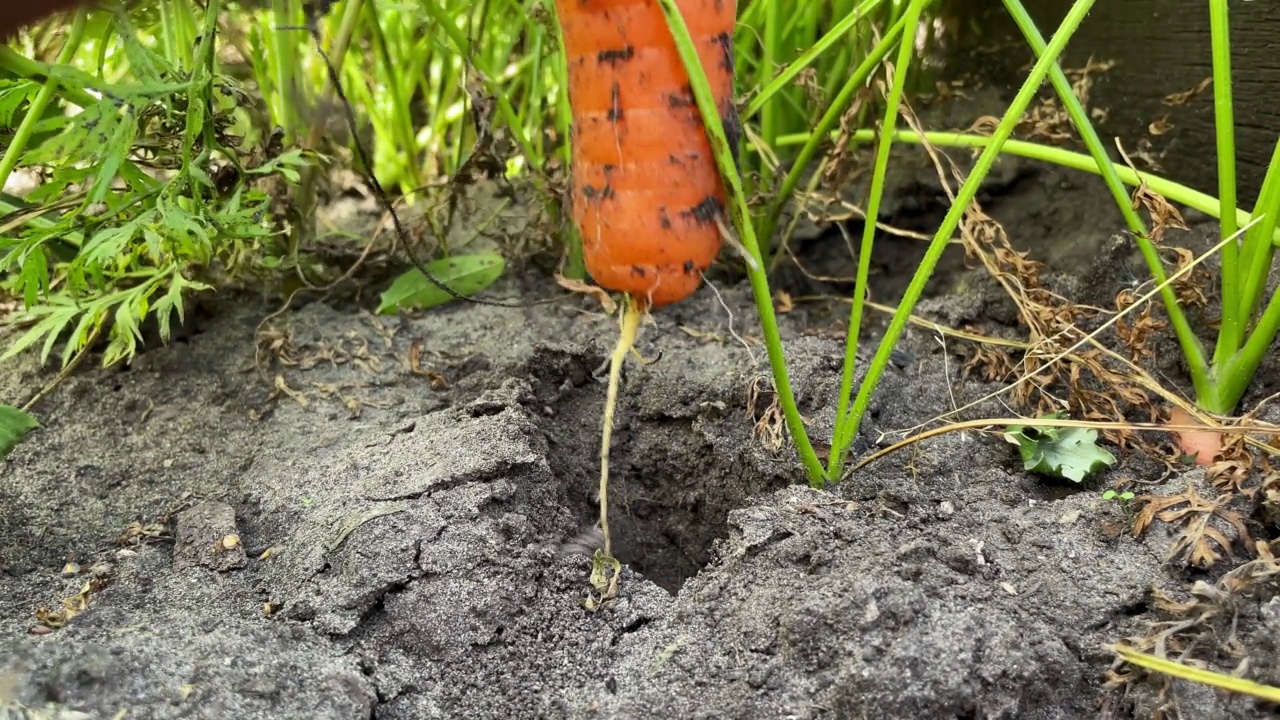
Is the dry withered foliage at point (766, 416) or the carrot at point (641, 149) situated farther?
the dry withered foliage at point (766, 416)

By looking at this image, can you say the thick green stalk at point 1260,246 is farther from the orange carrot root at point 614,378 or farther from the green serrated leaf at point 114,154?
the green serrated leaf at point 114,154

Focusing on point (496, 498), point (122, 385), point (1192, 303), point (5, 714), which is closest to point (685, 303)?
point (496, 498)

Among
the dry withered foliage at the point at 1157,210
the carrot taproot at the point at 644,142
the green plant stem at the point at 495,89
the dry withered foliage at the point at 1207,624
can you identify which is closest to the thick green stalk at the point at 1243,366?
the dry withered foliage at the point at 1157,210

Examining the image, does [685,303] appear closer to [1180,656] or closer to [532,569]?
[532,569]

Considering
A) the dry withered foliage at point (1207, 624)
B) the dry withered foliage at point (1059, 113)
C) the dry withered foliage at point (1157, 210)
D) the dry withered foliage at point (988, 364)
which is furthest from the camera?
the dry withered foliage at point (1059, 113)

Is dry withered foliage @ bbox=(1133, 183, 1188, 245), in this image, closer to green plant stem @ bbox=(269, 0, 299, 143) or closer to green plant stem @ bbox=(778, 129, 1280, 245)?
green plant stem @ bbox=(778, 129, 1280, 245)

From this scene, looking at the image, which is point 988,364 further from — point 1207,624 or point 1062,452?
point 1207,624
